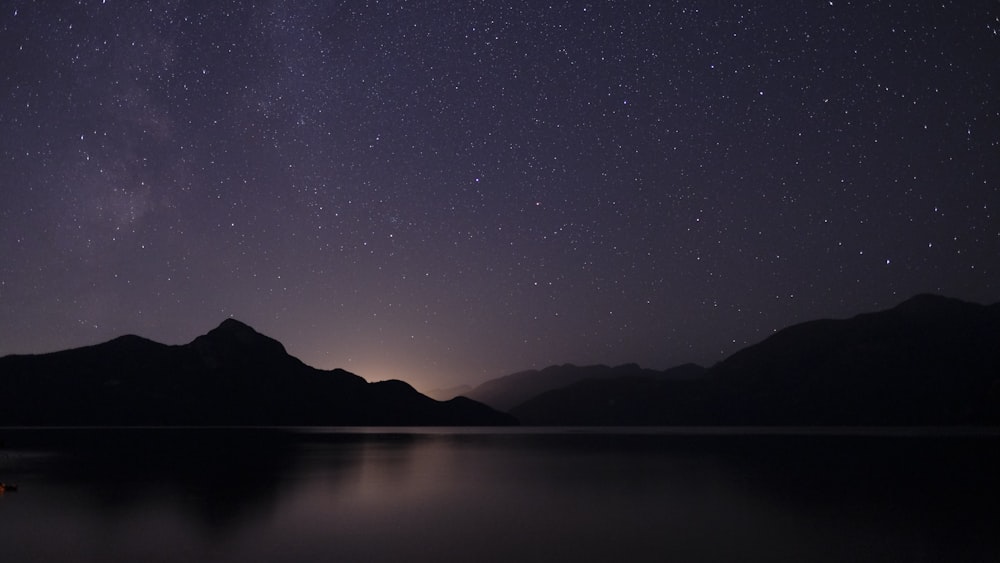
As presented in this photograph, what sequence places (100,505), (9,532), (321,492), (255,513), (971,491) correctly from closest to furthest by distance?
(9,532)
(255,513)
(100,505)
(971,491)
(321,492)

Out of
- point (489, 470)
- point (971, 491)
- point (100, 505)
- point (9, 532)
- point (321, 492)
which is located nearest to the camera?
point (9, 532)

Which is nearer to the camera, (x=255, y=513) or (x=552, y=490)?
(x=255, y=513)

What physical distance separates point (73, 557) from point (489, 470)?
48.9 meters

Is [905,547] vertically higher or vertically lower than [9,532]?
lower

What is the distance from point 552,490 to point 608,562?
2552 cm

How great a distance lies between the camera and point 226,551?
1025 inches

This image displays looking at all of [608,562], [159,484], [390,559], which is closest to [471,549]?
[390,559]

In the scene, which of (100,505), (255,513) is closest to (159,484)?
(100,505)

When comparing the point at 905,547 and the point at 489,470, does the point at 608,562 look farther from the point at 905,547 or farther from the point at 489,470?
the point at 489,470

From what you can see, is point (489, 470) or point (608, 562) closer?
point (608, 562)

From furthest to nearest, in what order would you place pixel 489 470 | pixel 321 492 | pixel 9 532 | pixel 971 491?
pixel 489 470, pixel 321 492, pixel 971 491, pixel 9 532

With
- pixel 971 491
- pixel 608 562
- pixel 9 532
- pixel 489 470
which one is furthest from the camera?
pixel 489 470

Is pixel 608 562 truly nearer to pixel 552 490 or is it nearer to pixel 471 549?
pixel 471 549

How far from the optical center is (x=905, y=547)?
87.1 feet
